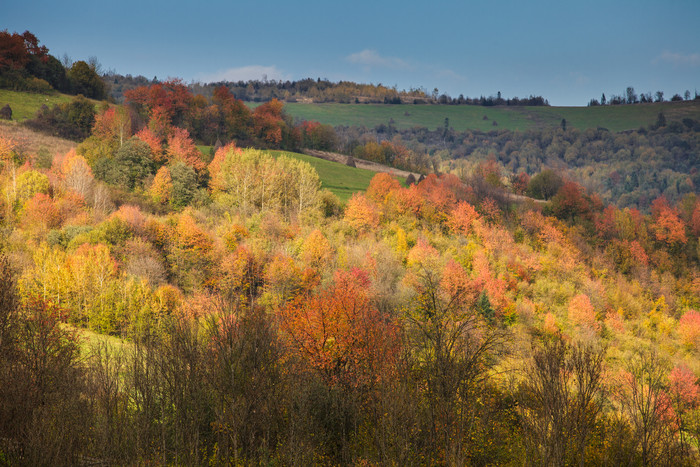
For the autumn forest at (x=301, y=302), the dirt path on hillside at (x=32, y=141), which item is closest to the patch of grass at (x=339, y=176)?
the autumn forest at (x=301, y=302)

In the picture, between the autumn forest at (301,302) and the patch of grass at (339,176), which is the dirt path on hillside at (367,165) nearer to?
the autumn forest at (301,302)

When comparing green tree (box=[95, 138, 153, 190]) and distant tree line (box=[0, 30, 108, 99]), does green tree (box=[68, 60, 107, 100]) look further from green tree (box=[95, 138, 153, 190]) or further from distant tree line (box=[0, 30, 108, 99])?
green tree (box=[95, 138, 153, 190])

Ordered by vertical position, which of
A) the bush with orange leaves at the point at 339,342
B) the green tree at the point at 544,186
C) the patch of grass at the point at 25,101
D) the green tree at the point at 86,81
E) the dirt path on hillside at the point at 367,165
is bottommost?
the bush with orange leaves at the point at 339,342

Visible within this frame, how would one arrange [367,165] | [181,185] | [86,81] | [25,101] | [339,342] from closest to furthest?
[339,342] < [181,185] < [25,101] < [86,81] < [367,165]

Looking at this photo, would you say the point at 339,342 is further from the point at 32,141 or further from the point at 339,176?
the point at 32,141

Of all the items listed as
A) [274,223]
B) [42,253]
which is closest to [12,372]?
[42,253]

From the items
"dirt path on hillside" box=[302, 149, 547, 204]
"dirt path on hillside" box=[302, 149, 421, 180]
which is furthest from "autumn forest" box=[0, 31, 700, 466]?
"dirt path on hillside" box=[302, 149, 421, 180]

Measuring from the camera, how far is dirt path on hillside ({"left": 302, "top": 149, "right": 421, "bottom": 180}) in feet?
356

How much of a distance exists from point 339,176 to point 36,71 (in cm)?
6290

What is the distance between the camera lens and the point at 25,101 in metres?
81.6

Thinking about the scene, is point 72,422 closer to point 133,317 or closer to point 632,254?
point 133,317

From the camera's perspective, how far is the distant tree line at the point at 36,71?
84.6m

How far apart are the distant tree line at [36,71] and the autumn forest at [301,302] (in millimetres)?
483

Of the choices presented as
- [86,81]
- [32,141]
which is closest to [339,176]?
[32,141]
